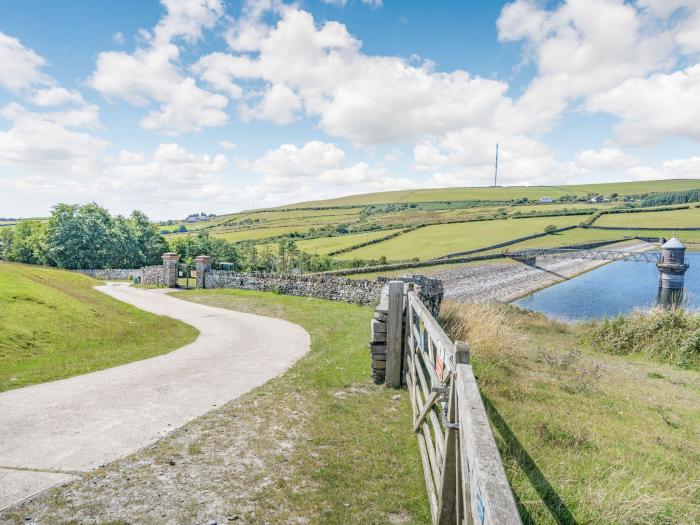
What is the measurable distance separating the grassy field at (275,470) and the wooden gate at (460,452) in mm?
551

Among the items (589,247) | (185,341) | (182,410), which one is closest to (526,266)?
(589,247)

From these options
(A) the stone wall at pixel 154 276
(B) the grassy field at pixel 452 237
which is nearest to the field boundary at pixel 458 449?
(A) the stone wall at pixel 154 276

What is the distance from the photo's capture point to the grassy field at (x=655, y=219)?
336ft

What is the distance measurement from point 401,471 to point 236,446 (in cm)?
238

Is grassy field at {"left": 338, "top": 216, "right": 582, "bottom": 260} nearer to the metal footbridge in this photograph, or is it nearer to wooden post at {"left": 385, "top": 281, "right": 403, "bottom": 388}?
the metal footbridge

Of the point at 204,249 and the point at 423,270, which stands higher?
the point at 204,249

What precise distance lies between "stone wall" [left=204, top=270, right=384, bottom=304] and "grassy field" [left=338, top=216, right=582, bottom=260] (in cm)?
4627

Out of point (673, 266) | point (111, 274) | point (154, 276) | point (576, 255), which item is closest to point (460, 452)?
point (154, 276)

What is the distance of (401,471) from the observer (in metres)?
5.40

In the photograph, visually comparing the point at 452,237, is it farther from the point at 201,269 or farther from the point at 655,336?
the point at 655,336

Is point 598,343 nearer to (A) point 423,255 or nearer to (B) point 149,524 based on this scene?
(B) point 149,524

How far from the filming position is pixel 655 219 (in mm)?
109438

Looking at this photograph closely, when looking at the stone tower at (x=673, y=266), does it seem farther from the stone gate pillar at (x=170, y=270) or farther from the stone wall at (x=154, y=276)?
the stone wall at (x=154, y=276)

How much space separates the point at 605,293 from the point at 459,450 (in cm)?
6426
